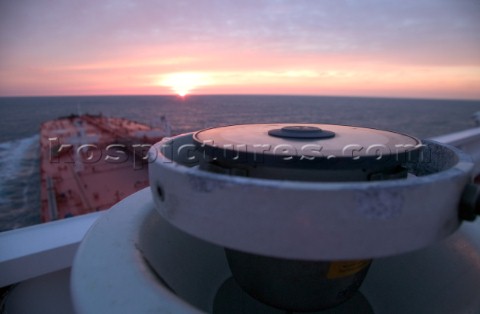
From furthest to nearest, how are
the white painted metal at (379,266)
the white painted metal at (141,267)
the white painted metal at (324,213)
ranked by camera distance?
the white painted metal at (379,266) < the white painted metal at (141,267) < the white painted metal at (324,213)

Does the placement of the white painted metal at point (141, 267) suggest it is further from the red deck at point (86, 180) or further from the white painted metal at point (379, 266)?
the red deck at point (86, 180)

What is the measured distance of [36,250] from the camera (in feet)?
5.70

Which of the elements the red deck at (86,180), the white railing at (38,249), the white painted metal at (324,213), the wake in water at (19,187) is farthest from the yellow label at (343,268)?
the wake in water at (19,187)

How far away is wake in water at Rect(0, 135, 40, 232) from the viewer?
15267 millimetres

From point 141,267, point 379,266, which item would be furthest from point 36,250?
point 379,266

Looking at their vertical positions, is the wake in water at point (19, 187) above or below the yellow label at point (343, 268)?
below

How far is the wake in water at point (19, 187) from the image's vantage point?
15267 millimetres

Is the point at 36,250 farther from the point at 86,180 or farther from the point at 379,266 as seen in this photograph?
the point at 86,180

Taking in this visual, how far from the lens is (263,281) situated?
1397 millimetres

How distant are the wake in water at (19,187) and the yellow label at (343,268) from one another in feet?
55.6

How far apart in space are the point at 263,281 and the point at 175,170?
2.48 ft

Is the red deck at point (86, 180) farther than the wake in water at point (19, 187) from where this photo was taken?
No

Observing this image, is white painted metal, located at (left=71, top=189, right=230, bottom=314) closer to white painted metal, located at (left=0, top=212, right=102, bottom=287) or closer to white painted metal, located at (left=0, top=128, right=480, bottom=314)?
white painted metal, located at (left=0, top=128, right=480, bottom=314)

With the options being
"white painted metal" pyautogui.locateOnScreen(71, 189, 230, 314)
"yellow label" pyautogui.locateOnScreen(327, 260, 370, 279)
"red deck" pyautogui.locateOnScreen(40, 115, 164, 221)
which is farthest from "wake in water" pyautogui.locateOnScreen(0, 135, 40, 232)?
"yellow label" pyautogui.locateOnScreen(327, 260, 370, 279)
